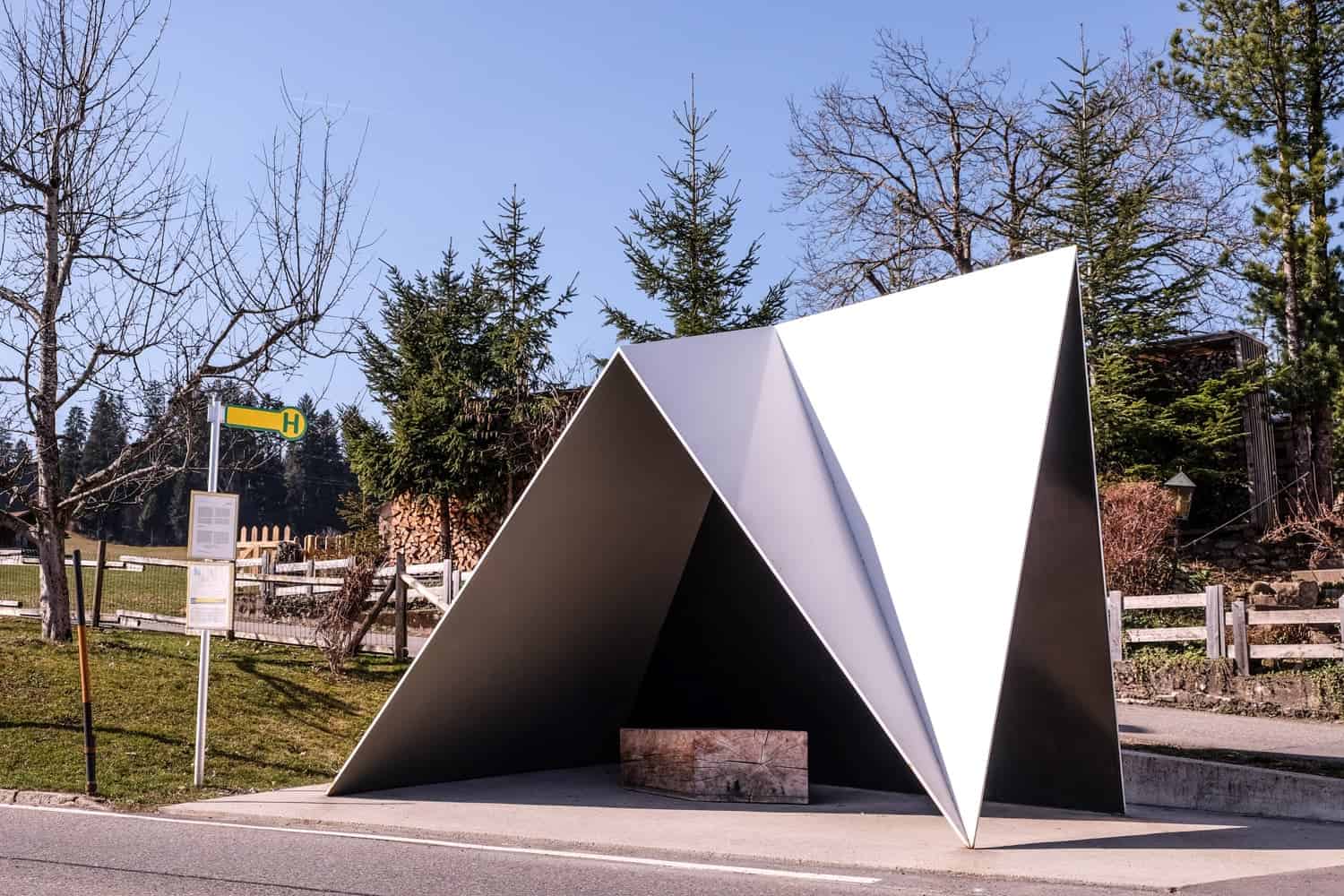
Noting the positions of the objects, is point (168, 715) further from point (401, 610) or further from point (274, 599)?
point (274, 599)

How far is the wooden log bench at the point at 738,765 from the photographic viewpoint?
8.40m

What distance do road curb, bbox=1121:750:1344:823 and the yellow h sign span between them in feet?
24.7

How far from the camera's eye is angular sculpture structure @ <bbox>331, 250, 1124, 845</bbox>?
6.73m

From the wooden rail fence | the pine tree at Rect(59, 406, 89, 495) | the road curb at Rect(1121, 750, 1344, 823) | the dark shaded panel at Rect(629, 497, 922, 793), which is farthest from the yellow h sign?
the pine tree at Rect(59, 406, 89, 495)

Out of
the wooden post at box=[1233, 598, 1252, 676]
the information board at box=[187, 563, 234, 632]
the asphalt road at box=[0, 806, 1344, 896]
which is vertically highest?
the information board at box=[187, 563, 234, 632]

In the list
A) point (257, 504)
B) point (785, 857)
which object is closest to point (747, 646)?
point (785, 857)

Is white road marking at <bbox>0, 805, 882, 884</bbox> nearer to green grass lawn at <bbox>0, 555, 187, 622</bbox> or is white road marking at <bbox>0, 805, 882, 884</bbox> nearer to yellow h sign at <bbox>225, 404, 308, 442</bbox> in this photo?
yellow h sign at <bbox>225, 404, 308, 442</bbox>

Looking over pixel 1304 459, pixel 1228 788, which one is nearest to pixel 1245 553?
pixel 1304 459

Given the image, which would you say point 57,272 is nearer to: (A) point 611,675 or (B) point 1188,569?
(A) point 611,675

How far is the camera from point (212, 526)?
9305 millimetres

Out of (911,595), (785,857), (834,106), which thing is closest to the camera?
(785,857)

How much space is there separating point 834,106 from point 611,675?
67.9ft

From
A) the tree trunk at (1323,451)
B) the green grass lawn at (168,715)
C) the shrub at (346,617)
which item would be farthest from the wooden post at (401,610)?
the tree trunk at (1323,451)

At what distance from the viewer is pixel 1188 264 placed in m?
24.1
